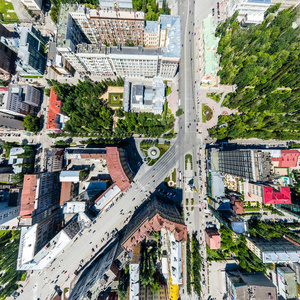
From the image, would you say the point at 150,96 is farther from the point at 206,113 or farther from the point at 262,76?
the point at 262,76

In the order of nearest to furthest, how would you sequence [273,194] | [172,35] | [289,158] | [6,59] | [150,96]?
[273,194]
[172,35]
[289,158]
[6,59]
[150,96]

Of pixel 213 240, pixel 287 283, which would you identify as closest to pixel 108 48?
pixel 213 240

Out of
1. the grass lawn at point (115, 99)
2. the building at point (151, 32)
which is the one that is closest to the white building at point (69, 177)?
the grass lawn at point (115, 99)

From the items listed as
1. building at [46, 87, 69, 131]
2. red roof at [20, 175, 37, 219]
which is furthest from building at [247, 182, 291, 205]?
building at [46, 87, 69, 131]

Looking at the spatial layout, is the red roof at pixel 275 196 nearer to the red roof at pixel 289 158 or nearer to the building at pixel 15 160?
the red roof at pixel 289 158

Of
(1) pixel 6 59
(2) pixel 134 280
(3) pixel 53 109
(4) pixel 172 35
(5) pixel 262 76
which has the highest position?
(4) pixel 172 35

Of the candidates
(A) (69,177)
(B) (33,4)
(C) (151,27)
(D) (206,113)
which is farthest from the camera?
(D) (206,113)
